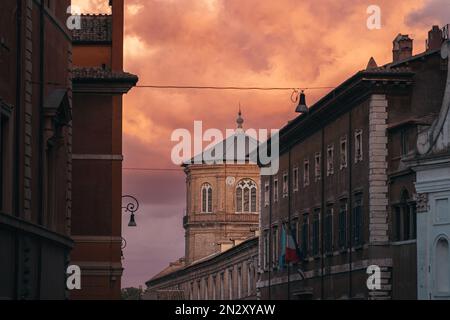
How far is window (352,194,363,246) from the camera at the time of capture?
198ft

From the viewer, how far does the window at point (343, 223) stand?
6366cm

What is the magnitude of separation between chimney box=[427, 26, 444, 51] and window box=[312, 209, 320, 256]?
9751mm

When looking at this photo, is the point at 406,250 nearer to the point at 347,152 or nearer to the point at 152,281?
the point at 347,152

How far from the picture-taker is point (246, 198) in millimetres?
155875

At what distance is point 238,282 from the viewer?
106875mm

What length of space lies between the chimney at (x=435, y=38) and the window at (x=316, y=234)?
→ 9751 millimetres

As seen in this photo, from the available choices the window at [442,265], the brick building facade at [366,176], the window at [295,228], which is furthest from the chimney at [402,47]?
the window at [442,265]

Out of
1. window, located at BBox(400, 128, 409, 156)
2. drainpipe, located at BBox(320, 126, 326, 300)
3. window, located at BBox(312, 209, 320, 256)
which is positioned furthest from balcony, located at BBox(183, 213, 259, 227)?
window, located at BBox(400, 128, 409, 156)

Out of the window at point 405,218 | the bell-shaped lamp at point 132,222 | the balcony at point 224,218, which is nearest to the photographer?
the window at point 405,218

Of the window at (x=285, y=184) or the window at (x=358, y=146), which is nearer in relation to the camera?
the window at (x=358, y=146)

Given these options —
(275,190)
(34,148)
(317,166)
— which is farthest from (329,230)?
(34,148)

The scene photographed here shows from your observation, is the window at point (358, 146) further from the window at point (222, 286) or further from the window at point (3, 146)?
the window at point (222, 286)

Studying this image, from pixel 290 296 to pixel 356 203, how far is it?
50.9 ft

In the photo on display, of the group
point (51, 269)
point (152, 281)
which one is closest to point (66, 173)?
point (51, 269)
